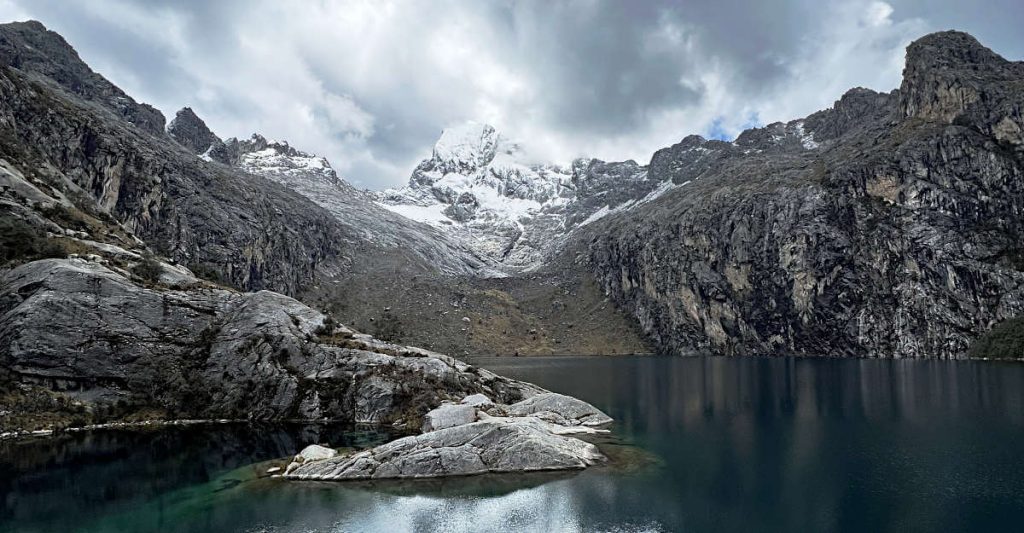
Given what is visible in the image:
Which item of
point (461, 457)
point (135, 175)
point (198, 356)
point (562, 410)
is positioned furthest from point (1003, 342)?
point (135, 175)

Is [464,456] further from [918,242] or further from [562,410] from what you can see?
[918,242]

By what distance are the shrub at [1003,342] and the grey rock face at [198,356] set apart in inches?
5282

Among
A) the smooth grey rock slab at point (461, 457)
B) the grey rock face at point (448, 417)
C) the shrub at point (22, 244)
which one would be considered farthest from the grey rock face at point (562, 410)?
the shrub at point (22, 244)

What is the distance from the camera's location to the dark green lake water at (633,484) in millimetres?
34062

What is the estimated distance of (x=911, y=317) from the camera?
171m

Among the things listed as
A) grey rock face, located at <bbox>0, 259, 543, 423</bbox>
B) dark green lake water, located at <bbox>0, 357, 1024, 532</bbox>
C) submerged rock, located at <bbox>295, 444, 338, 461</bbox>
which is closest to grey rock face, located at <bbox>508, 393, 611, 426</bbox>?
dark green lake water, located at <bbox>0, 357, 1024, 532</bbox>

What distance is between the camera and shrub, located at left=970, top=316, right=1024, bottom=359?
5428 inches

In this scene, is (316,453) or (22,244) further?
(22,244)

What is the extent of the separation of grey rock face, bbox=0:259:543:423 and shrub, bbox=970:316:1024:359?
5282 inches

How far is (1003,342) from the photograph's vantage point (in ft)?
468

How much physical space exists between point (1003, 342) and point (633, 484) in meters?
151

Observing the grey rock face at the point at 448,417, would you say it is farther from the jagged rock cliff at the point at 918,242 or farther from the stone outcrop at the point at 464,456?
the jagged rock cliff at the point at 918,242

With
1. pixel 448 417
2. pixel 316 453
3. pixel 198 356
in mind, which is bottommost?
pixel 316 453

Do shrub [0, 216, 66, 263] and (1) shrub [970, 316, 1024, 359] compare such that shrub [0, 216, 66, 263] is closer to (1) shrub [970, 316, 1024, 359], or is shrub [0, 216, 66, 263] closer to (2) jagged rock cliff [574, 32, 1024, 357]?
(1) shrub [970, 316, 1024, 359]
